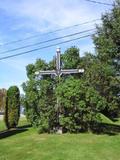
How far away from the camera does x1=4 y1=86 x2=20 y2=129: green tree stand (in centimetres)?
2491

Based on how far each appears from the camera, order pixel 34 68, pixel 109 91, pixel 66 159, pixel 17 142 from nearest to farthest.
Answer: pixel 66 159
pixel 17 142
pixel 34 68
pixel 109 91

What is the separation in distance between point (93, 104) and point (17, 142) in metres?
4.47

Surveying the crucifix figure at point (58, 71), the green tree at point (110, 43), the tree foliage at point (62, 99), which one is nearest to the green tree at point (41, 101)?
the tree foliage at point (62, 99)

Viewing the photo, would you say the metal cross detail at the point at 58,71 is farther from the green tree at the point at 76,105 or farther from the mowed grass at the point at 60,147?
the mowed grass at the point at 60,147

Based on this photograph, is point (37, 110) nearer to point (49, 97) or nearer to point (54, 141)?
point (49, 97)

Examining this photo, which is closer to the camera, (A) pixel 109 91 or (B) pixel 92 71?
(B) pixel 92 71

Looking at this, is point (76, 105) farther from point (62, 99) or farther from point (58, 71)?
point (58, 71)

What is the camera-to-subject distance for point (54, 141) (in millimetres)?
18016

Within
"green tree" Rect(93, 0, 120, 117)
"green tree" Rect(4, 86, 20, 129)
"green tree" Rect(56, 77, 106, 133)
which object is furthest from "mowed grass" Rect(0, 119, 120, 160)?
"green tree" Rect(93, 0, 120, 117)

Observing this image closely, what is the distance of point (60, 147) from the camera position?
1670 centimetres

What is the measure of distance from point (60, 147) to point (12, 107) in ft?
29.1

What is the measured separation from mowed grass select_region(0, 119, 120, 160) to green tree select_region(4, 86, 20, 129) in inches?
183

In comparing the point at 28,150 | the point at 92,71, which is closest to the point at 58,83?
the point at 28,150

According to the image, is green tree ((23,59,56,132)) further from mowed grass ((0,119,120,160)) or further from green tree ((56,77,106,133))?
mowed grass ((0,119,120,160))
